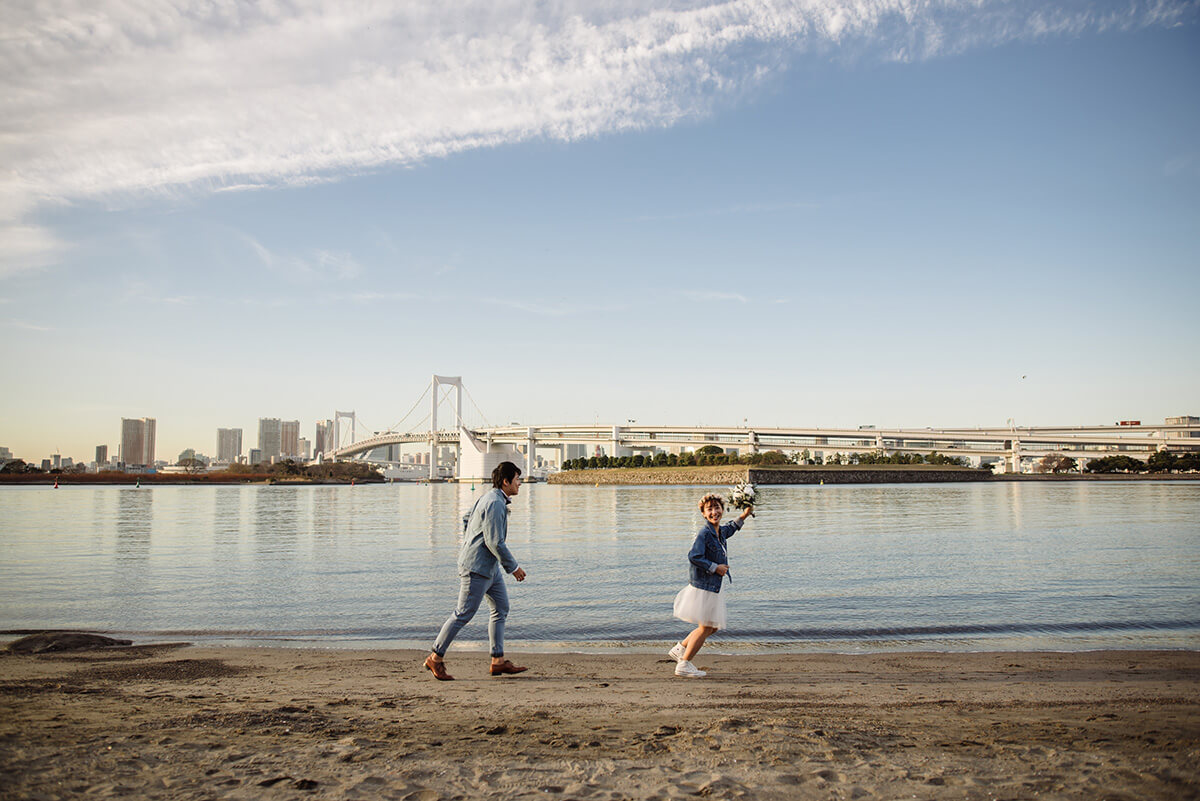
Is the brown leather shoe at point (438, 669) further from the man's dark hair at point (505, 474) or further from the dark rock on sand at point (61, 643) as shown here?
the dark rock on sand at point (61, 643)

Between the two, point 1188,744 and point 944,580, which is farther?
point 944,580

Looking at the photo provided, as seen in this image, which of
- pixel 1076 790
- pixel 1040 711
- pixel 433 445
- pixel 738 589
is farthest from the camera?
pixel 433 445

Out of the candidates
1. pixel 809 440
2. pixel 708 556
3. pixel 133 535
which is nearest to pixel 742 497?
pixel 708 556

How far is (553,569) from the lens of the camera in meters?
12.4

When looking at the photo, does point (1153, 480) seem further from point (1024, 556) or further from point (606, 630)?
point (606, 630)

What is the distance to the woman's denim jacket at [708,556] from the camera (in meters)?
5.31

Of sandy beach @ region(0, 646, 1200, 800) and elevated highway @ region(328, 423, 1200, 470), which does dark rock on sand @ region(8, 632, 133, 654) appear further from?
elevated highway @ region(328, 423, 1200, 470)

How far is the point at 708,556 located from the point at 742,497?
726mm

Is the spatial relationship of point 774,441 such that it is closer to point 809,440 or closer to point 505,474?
point 809,440

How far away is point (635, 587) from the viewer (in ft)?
34.0

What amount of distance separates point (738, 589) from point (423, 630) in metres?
4.37

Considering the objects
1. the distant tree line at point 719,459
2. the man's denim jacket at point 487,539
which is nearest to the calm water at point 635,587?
the man's denim jacket at point 487,539

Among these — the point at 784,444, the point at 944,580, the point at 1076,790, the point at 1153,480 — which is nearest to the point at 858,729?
the point at 1076,790

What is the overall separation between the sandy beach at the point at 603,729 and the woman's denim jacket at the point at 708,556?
26.6 inches
